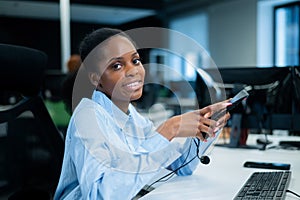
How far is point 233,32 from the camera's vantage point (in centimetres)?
614

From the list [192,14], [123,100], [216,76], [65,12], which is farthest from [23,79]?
[192,14]

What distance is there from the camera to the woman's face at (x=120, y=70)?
89cm

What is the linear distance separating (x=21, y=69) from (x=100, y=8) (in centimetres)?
592

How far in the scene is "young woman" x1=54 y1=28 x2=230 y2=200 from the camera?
2.59 feet

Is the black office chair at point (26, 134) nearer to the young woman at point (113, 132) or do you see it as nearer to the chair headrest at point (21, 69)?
the chair headrest at point (21, 69)

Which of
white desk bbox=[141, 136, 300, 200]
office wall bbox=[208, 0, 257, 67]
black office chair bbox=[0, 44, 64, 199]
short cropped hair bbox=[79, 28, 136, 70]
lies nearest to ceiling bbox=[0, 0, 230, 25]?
office wall bbox=[208, 0, 257, 67]

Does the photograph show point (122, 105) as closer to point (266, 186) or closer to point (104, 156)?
point (104, 156)

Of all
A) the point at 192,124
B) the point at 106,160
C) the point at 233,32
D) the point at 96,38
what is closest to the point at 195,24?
the point at 233,32

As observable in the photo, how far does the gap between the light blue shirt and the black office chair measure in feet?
0.91

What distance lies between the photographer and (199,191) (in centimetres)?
102

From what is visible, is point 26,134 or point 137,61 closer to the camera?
point 137,61

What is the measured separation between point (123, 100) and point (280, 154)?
0.93 m

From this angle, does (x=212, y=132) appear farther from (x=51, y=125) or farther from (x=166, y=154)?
(x=51, y=125)

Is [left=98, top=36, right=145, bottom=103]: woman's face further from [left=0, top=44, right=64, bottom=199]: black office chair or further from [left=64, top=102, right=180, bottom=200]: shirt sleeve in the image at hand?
[left=0, top=44, right=64, bottom=199]: black office chair
